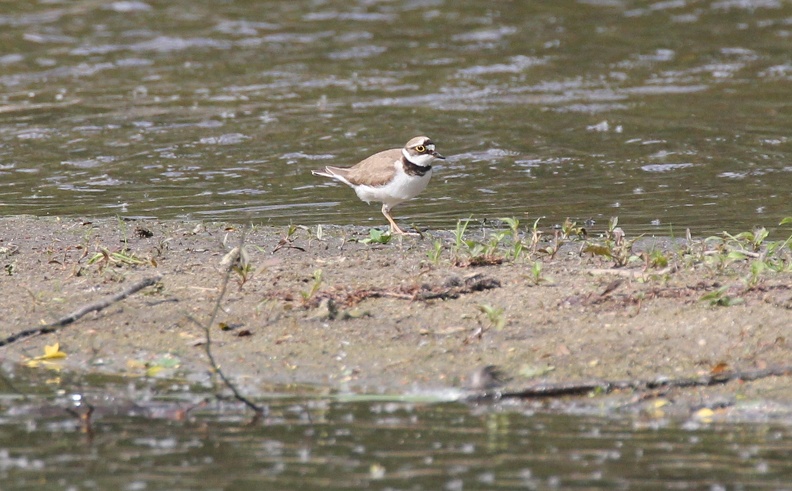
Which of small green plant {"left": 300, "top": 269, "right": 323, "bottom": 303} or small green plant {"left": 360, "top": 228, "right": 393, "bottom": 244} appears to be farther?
small green plant {"left": 360, "top": 228, "right": 393, "bottom": 244}

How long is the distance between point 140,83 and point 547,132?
6658 millimetres

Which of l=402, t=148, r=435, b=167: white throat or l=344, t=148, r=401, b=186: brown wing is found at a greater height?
l=402, t=148, r=435, b=167: white throat

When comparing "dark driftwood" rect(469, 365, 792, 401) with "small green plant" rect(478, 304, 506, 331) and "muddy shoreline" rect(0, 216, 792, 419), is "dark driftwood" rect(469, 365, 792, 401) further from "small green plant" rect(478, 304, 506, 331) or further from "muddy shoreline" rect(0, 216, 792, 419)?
"small green plant" rect(478, 304, 506, 331)

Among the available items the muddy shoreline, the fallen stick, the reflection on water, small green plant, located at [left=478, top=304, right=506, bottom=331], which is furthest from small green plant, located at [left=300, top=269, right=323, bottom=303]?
the reflection on water

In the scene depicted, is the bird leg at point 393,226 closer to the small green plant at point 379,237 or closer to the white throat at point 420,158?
the small green plant at point 379,237

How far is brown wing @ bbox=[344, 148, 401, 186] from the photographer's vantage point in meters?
9.64

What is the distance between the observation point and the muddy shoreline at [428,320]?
19.2 ft

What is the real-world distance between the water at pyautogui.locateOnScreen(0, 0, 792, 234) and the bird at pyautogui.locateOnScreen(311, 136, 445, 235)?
1.59 ft

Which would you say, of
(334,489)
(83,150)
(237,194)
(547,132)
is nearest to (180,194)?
(237,194)

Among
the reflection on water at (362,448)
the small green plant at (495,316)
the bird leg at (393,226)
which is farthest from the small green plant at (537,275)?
the bird leg at (393,226)

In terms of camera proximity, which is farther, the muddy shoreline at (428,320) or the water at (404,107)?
the water at (404,107)

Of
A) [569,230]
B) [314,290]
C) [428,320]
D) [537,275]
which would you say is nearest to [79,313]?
[314,290]

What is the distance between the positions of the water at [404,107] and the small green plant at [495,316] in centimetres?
362

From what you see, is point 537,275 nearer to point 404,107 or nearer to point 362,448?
point 362,448
